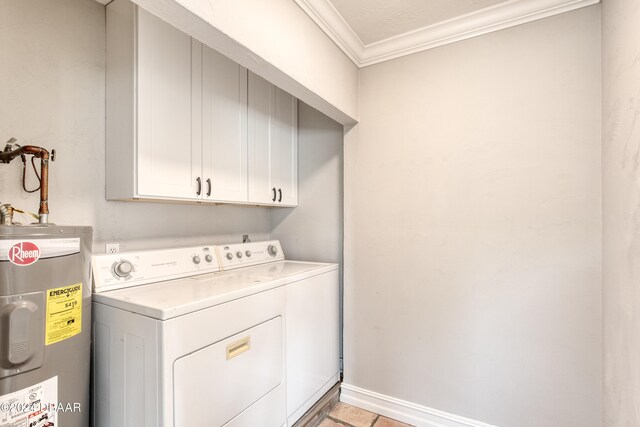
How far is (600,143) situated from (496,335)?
112 centimetres

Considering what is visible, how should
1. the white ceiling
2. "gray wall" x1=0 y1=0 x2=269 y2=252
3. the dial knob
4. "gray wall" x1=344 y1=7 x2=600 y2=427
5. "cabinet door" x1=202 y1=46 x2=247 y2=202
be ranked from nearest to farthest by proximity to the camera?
"gray wall" x1=0 y1=0 x2=269 y2=252, the dial knob, "gray wall" x1=344 y1=7 x2=600 y2=427, the white ceiling, "cabinet door" x1=202 y1=46 x2=247 y2=202

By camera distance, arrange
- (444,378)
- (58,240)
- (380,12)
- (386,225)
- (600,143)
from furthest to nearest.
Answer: (386,225) → (444,378) → (380,12) → (600,143) → (58,240)

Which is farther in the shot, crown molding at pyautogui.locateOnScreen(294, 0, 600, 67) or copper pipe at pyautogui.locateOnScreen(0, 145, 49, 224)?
crown molding at pyautogui.locateOnScreen(294, 0, 600, 67)

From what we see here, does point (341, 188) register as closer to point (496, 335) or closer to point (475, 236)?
point (475, 236)

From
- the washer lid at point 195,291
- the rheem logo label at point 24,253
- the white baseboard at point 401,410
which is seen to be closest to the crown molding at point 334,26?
the washer lid at point 195,291

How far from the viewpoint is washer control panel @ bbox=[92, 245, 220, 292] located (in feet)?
4.70

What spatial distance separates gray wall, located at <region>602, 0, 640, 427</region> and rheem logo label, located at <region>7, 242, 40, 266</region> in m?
2.08

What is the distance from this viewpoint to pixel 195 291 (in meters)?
1.42

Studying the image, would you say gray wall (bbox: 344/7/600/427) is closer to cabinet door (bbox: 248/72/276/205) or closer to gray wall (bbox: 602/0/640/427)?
gray wall (bbox: 602/0/640/427)

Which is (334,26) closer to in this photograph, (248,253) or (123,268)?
(248,253)

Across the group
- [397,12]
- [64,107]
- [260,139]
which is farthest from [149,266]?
[397,12]

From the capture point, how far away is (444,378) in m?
1.89

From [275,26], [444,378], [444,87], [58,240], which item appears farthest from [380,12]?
[444,378]

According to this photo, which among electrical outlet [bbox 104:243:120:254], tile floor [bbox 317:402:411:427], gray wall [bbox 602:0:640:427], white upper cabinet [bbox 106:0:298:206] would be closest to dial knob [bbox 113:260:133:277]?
electrical outlet [bbox 104:243:120:254]
